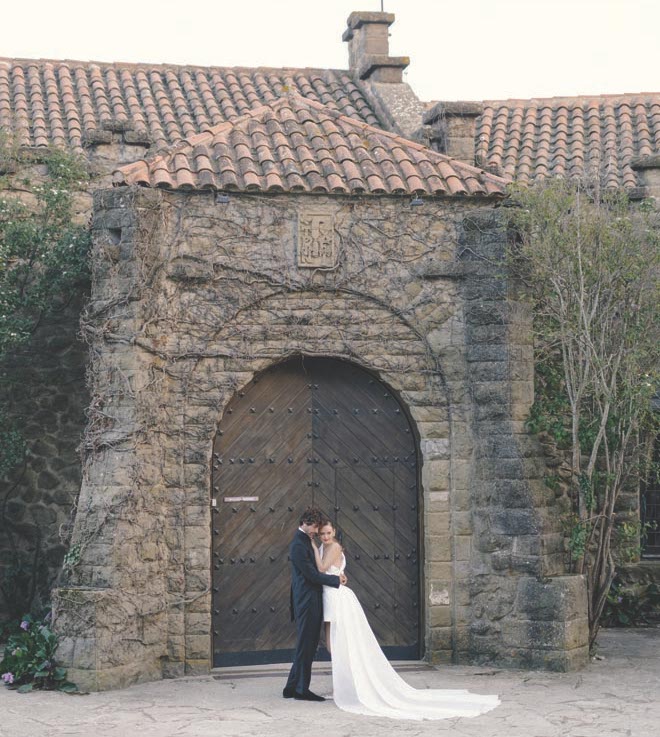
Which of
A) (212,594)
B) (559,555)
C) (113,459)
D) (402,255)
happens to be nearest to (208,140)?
(402,255)

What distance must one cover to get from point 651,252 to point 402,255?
8.13 ft

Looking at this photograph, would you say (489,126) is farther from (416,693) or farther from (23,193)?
(416,693)

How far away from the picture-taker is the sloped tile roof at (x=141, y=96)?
53.8 feet

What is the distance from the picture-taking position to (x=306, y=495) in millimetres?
12555

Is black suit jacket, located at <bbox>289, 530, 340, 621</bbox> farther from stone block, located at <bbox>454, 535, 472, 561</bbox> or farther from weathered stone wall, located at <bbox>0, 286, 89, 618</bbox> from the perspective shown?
weathered stone wall, located at <bbox>0, 286, 89, 618</bbox>

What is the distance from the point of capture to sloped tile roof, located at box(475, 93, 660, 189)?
17.8 meters

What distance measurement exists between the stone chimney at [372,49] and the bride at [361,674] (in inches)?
373

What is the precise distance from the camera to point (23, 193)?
15.0 metres

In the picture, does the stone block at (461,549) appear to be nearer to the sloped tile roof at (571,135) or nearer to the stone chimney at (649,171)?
the sloped tile roof at (571,135)

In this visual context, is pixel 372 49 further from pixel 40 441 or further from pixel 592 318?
pixel 40 441

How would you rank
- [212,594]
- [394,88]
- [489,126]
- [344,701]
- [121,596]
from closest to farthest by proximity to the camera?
[344,701] → [121,596] → [212,594] → [394,88] → [489,126]

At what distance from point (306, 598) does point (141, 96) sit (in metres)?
9.60

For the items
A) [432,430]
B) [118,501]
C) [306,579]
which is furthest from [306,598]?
[432,430]

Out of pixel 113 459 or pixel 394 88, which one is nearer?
pixel 113 459
